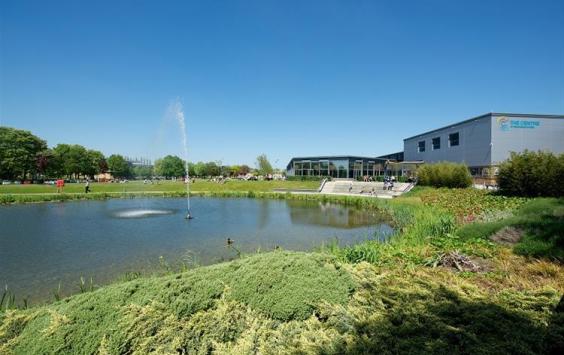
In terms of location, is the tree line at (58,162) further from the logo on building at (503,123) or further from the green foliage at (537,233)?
the logo on building at (503,123)

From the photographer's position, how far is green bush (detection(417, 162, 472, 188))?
26656 mm

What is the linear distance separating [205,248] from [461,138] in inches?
1700

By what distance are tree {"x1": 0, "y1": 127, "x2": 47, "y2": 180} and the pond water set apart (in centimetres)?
4813

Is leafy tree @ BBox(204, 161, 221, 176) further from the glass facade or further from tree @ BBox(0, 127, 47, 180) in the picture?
the glass facade

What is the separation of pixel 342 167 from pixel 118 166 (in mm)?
77227

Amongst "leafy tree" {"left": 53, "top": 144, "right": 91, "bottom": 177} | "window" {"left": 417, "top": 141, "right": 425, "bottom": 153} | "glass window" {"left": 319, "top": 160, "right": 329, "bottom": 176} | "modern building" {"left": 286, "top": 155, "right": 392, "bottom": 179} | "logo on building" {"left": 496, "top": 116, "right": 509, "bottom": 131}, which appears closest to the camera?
"logo on building" {"left": 496, "top": 116, "right": 509, "bottom": 131}

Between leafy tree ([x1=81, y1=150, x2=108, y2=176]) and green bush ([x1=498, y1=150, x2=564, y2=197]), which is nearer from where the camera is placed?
green bush ([x1=498, y1=150, x2=564, y2=197])

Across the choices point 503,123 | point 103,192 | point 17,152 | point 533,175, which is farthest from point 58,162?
→ point 503,123

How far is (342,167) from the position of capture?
52375mm

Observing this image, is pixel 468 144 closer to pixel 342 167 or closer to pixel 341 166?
pixel 342 167

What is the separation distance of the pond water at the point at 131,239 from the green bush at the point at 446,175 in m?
12.8

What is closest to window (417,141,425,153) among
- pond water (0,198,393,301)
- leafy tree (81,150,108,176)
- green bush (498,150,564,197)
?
green bush (498,150,564,197)

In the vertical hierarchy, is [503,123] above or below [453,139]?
above

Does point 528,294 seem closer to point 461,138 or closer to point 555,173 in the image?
point 555,173
